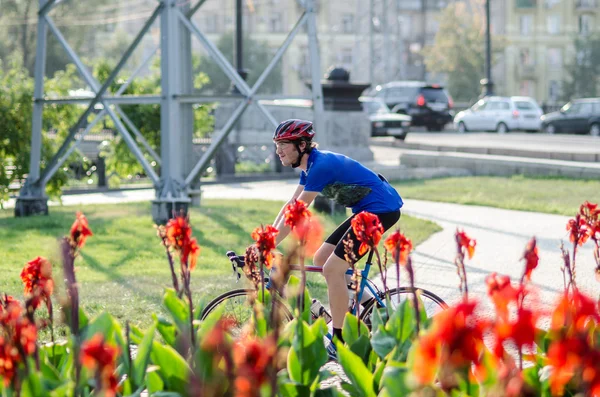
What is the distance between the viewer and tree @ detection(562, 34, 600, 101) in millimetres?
74750

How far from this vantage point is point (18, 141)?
1482 cm

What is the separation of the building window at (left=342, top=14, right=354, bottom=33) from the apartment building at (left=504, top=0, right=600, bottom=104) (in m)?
12.9

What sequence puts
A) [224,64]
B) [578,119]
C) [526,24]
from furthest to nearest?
[526,24] < [578,119] < [224,64]

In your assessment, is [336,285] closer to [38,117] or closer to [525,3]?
[38,117]

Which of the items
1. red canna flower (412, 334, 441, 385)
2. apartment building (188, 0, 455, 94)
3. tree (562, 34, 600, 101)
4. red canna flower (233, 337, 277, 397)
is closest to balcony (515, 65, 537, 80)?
apartment building (188, 0, 455, 94)

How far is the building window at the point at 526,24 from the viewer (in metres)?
86.7

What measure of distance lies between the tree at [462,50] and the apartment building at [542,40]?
560 inches

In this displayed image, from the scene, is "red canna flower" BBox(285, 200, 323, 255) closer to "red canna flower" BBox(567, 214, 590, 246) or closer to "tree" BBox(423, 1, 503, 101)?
"red canna flower" BBox(567, 214, 590, 246)

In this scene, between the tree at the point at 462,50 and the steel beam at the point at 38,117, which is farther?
the tree at the point at 462,50

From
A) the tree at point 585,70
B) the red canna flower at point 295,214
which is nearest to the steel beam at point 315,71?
the red canna flower at point 295,214

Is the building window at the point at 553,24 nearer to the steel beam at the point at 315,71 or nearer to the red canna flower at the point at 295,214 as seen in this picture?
the steel beam at the point at 315,71

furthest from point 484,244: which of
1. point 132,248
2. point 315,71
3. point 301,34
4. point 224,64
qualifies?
point 301,34

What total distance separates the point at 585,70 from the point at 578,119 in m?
37.5

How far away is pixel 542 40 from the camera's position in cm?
8662
